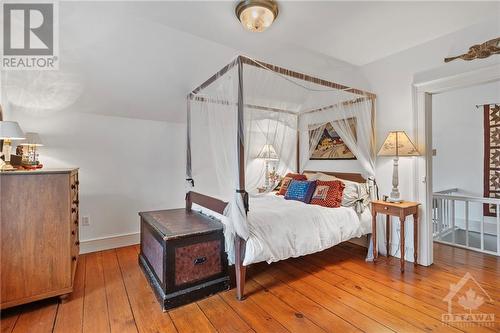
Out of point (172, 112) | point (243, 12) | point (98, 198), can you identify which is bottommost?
point (98, 198)

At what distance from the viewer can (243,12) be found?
6.55 feet

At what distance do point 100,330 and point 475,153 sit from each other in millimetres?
5733

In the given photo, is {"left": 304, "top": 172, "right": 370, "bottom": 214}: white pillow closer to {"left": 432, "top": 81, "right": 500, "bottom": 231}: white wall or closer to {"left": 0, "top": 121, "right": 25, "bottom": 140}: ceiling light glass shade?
{"left": 432, "top": 81, "right": 500, "bottom": 231}: white wall

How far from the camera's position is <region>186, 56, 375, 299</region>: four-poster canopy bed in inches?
83.5

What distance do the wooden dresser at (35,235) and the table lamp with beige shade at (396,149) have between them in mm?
3236

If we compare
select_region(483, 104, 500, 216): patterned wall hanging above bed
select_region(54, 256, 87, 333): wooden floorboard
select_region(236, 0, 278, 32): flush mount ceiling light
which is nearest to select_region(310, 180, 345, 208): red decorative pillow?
select_region(236, 0, 278, 32): flush mount ceiling light

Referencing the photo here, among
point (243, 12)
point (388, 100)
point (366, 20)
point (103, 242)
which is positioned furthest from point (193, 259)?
point (388, 100)

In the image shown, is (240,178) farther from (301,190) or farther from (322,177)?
(322,177)

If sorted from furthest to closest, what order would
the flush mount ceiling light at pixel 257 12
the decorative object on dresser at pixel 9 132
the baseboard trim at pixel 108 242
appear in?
1. the baseboard trim at pixel 108 242
2. the decorative object on dresser at pixel 9 132
3. the flush mount ceiling light at pixel 257 12

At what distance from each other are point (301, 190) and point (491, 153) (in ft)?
11.5

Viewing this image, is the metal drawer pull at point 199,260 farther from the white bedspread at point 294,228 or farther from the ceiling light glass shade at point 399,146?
the ceiling light glass shade at point 399,146

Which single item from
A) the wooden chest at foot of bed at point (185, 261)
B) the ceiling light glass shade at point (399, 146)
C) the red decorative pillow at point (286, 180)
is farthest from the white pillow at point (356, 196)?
the wooden chest at foot of bed at point (185, 261)

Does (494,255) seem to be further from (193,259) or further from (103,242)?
(103,242)

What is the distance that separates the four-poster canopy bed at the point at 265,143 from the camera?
A: 2121 millimetres
